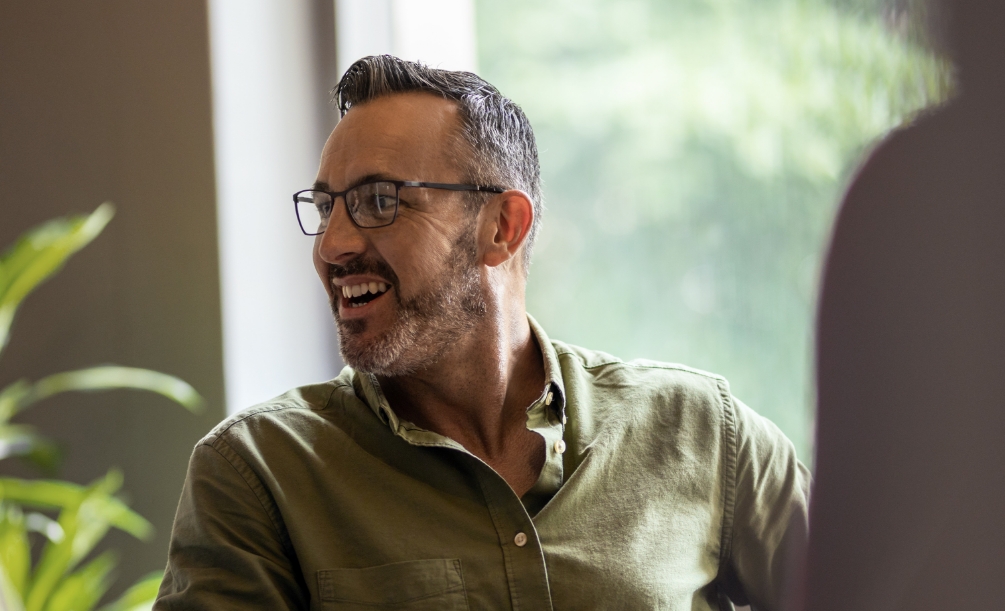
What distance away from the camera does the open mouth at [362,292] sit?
49.4 inches

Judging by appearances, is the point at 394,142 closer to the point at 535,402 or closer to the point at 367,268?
the point at 367,268

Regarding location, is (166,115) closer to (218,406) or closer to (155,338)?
(155,338)

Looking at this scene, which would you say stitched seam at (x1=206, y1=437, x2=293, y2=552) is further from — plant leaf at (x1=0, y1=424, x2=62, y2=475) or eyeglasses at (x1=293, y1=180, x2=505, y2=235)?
plant leaf at (x1=0, y1=424, x2=62, y2=475)

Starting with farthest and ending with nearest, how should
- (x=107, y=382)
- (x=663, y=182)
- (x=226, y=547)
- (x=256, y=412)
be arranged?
(x=663, y=182) < (x=107, y=382) < (x=256, y=412) < (x=226, y=547)

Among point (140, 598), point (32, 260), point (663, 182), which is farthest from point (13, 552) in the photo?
point (663, 182)

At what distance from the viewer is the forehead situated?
125 centimetres

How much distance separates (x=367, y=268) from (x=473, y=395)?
242 mm

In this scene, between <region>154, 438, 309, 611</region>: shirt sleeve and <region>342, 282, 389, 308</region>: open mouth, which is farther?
<region>342, 282, 389, 308</region>: open mouth

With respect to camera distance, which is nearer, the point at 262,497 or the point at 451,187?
the point at 262,497

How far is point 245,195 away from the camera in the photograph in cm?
195

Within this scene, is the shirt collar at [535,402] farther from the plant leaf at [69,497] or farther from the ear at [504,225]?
the plant leaf at [69,497]

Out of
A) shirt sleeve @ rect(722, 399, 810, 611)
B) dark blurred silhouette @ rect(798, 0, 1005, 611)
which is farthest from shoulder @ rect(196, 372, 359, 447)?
dark blurred silhouette @ rect(798, 0, 1005, 611)

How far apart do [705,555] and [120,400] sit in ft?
4.37

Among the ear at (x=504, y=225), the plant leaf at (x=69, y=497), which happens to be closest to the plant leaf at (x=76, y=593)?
the plant leaf at (x=69, y=497)
